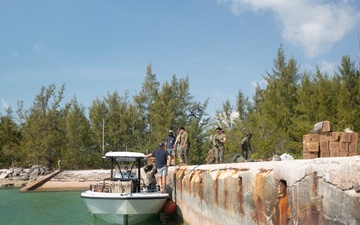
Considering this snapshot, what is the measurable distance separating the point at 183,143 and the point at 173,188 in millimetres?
2044

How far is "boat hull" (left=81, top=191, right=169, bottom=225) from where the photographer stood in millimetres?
12836

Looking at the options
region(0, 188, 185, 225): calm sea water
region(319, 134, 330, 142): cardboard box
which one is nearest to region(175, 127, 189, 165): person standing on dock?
region(0, 188, 185, 225): calm sea water

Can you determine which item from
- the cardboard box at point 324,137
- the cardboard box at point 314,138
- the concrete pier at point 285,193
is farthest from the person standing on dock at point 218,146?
the cardboard box at point 324,137

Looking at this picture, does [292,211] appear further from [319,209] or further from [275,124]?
[275,124]

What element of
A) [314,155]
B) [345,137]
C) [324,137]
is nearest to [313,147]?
[314,155]

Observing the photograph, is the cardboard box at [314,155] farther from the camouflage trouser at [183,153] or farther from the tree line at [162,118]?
the tree line at [162,118]

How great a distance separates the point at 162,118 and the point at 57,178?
14.4 m

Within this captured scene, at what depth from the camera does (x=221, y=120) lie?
40.7 m

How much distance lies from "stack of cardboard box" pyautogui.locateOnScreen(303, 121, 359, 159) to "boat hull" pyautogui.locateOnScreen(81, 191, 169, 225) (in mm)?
6233

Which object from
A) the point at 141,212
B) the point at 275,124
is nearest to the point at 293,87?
the point at 275,124

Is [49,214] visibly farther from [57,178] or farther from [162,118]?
[162,118]

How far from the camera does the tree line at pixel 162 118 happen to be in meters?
33.0

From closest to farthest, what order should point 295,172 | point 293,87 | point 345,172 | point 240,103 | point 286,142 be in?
point 345,172 < point 295,172 < point 286,142 < point 293,87 < point 240,103

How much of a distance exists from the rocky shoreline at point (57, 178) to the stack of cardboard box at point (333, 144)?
27644 mm
